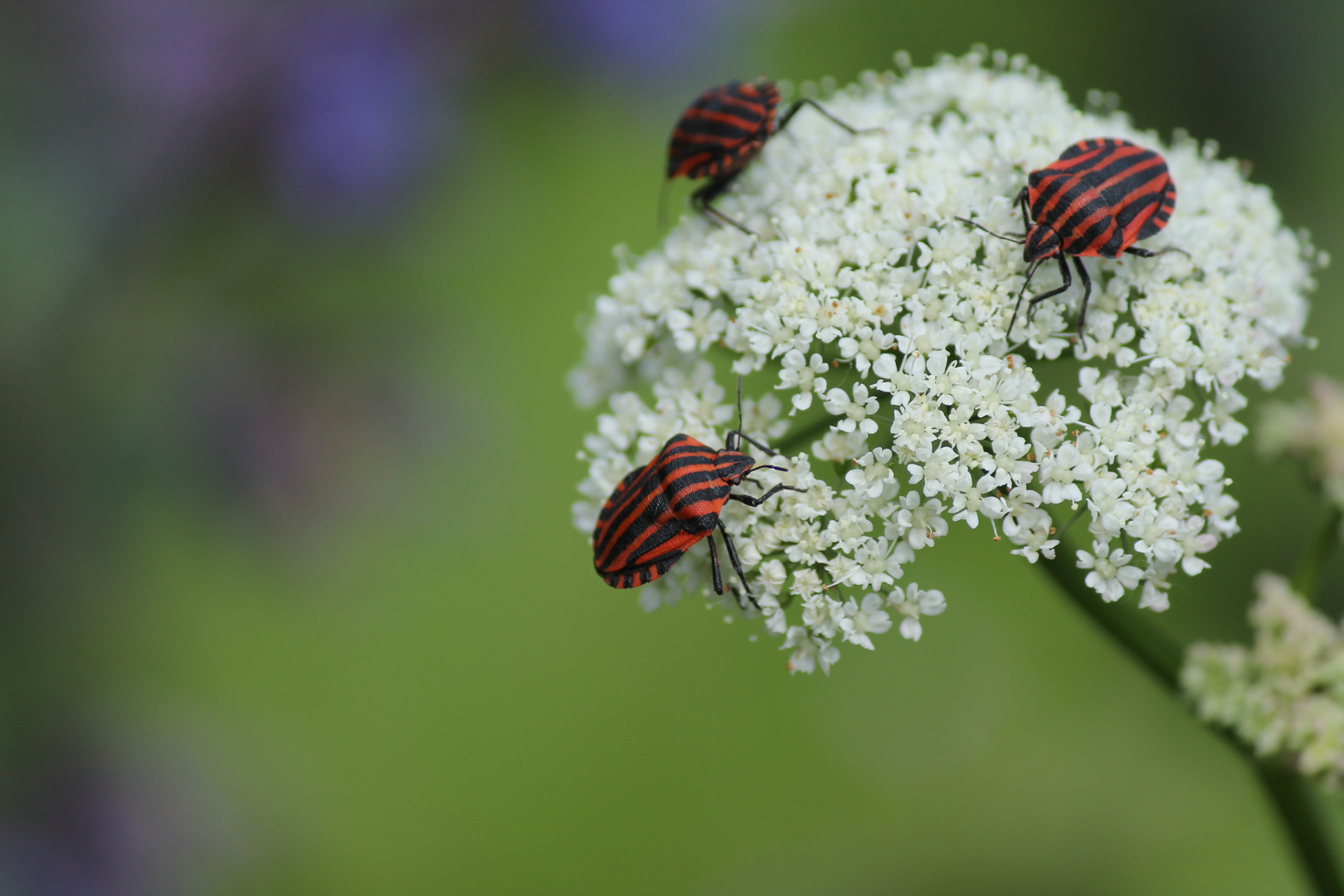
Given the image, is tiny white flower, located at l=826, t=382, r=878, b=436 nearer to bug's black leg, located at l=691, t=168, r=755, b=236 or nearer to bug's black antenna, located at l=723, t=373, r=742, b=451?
bug's black antenna, located at l=723, t=373, r=742, b=451

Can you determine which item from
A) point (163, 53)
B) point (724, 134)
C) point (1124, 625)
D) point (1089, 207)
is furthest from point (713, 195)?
point (163, 53)

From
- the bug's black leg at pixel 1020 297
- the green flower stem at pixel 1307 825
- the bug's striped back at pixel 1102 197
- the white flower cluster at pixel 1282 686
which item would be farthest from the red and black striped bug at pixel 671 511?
the green flower stem at pixel 1307 825

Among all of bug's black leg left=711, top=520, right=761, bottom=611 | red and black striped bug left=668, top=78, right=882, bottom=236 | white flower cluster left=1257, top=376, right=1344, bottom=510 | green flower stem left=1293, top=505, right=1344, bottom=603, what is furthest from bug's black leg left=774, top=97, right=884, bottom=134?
green flower stem left=1293, top=505, right=1344, bottom=603

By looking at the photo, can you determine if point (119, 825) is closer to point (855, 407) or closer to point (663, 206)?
point (663, 206)

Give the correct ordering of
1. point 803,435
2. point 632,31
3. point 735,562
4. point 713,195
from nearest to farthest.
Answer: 1. point 735,562
2. point 803,435
3. point 713,195
4. point 632,31

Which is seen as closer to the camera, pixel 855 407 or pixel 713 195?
pixel 855 407

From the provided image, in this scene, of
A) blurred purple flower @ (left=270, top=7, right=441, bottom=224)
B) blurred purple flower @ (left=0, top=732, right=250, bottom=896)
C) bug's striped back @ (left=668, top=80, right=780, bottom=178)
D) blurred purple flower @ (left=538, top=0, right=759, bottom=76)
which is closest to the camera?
bug's striped back @ (left=668, top=80, right=780, bottom=178)

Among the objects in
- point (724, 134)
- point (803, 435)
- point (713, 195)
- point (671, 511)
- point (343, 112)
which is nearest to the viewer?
point (671, 511)

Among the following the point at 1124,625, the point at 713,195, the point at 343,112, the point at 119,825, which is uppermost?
the point at 343,112
